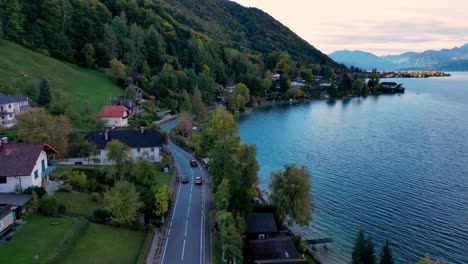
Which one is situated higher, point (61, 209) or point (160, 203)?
point (61, 209)

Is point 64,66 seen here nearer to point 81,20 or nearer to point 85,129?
point 81,20

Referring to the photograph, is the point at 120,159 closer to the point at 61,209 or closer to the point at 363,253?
the point at 61,209

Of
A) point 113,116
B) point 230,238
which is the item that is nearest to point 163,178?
point 230,238

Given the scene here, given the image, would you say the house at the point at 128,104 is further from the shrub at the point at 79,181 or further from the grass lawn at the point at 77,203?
the grass lawn at the point at 77,203

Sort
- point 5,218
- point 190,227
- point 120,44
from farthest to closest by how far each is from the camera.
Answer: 1. point 120,44
2. point 190,227
3. point 5,218

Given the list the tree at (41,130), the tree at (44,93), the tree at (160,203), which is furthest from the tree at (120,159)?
the tree at (44,93)

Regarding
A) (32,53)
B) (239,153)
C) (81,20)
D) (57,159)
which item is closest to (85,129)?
(57,159)

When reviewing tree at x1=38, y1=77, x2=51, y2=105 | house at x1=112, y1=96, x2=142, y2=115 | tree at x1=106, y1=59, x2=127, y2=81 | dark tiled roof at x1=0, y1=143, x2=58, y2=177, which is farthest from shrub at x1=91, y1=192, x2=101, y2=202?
tree at x1=106, y1=59, x2=127, y2=81
